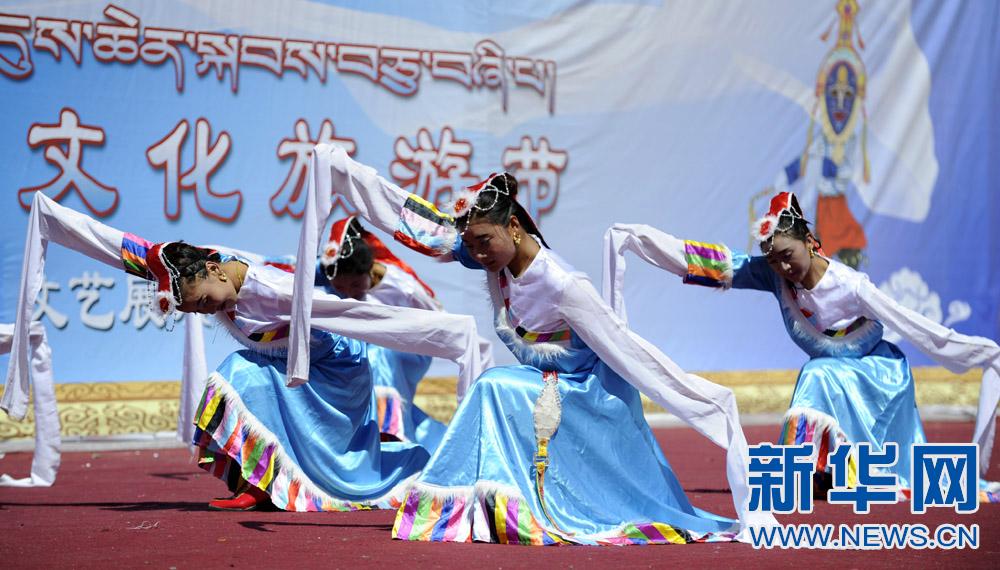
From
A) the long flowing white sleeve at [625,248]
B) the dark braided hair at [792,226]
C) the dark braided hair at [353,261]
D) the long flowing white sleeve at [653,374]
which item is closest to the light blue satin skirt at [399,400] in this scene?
the dark braided hair at [353,261]

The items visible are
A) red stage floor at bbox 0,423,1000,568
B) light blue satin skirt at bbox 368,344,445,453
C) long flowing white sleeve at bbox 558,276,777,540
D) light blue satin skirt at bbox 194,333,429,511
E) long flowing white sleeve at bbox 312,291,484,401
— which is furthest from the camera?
light blue satin skirt at bbox 368,344,445,453

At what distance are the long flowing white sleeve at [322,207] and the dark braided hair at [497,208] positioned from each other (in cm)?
39

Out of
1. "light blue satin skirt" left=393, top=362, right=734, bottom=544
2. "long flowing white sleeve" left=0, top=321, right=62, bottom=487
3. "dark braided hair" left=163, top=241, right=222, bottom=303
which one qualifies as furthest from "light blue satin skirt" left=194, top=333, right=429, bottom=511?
"long flowing white sleeve" left=0, top=321, right=62, bottom=487

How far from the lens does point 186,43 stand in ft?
25.1

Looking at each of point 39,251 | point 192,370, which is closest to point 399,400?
point 192,370

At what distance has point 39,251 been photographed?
16.7 ft

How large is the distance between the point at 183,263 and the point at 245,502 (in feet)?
2.94

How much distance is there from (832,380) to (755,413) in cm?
373

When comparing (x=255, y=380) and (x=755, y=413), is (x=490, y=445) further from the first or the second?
(x=755, y=413)

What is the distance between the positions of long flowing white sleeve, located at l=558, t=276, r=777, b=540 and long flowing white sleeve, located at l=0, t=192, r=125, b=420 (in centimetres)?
183

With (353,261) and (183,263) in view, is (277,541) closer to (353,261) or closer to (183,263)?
(183,263)

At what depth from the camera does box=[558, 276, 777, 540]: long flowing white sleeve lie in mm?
4113

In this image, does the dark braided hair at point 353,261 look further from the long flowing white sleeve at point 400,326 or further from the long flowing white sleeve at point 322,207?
the long flowing white sleeve at point 322,207

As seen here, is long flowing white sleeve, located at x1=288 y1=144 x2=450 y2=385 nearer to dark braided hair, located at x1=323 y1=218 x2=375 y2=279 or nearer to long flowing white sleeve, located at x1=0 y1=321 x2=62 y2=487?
dark braided hair, located at x1=323 y1=218 x2=375 y2=279
